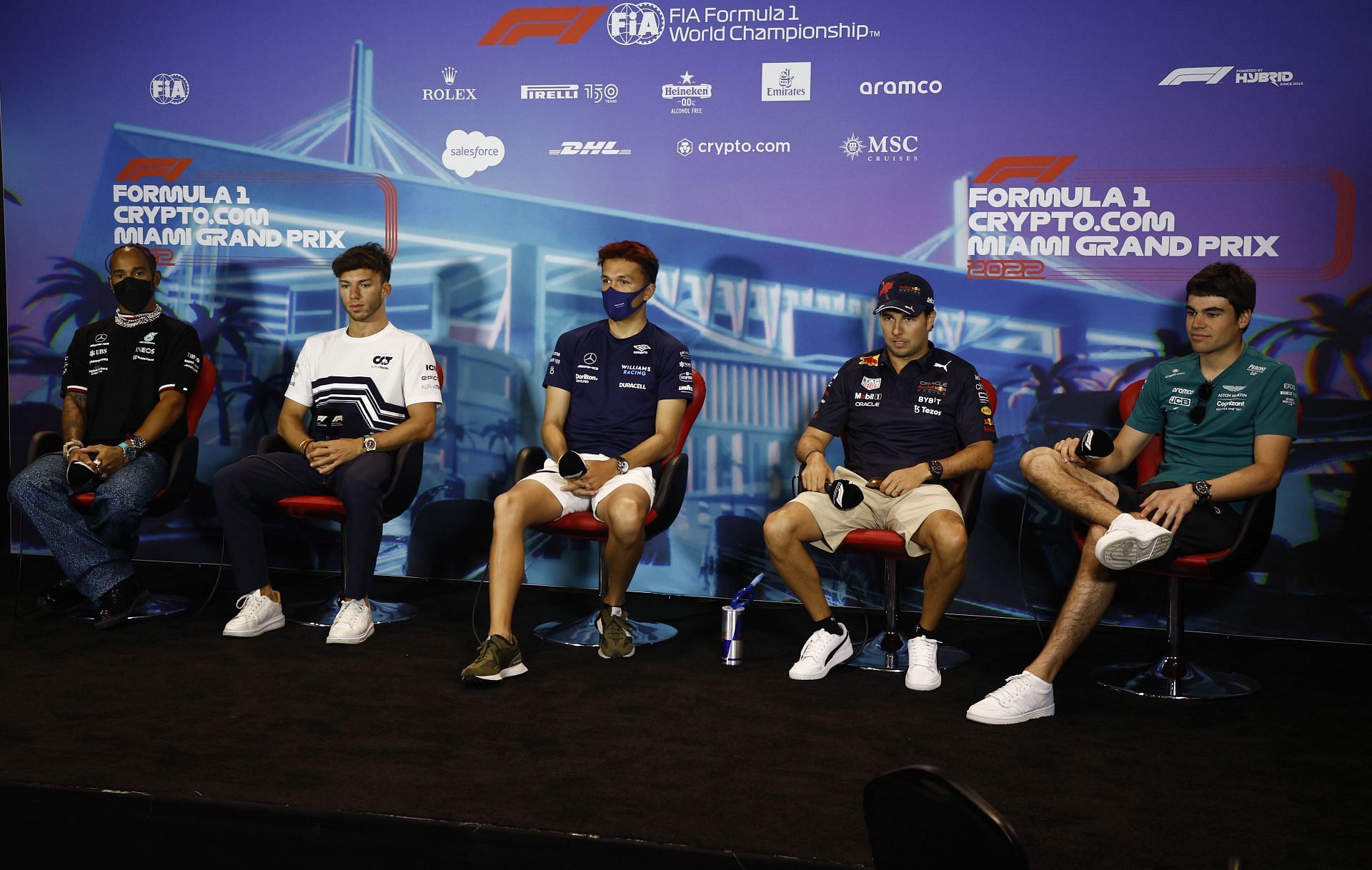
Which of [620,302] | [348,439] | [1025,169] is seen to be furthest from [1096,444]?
[348,439]

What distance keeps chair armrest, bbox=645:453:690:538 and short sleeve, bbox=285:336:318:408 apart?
4.73 ft

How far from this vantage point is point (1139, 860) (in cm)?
228

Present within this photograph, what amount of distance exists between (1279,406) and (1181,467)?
0.34 metres

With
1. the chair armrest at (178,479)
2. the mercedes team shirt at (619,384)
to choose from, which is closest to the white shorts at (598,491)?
the mercedes team shirt at (619,384)

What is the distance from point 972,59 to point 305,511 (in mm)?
2995

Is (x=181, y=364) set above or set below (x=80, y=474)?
above

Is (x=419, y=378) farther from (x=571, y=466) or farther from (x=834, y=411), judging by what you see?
(x=834, y=411)

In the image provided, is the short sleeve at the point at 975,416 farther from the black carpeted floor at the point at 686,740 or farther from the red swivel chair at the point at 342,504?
the red swivel chair at the point at 342,504

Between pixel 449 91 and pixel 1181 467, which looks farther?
pixel 449 91

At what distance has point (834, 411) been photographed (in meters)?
4.05

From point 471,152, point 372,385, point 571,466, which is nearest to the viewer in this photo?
point 571,466

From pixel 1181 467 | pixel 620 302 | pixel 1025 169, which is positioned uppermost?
pixel 1025 169

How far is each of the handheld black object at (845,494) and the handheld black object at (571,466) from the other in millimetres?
825

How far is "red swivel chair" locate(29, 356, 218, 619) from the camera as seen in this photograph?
4215 mm
